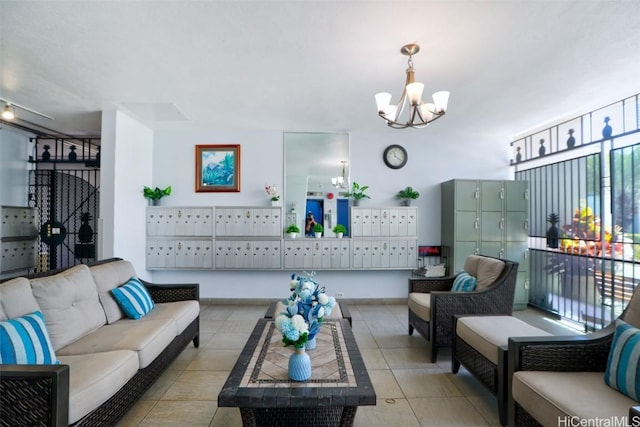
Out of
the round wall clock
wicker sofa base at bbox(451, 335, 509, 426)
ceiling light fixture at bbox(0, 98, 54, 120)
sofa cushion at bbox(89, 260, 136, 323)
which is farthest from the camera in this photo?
the round wall clock

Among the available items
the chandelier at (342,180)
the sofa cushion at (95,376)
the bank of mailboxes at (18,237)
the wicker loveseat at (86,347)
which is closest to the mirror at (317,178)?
the chandelier at (342,180)

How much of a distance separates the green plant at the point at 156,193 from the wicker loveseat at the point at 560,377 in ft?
14.7

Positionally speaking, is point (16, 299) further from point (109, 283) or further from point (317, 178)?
point (317, 178)

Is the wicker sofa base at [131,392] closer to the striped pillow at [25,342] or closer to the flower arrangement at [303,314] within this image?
the striped pillow at [25,342]

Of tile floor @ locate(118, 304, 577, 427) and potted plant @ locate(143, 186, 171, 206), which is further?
potted plant @ locate(143, 186, 171, 206)

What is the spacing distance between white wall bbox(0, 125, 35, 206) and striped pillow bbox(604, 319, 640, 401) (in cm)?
690

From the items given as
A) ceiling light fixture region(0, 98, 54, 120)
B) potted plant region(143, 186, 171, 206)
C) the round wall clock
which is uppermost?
ceiling light fixture region(0, 98, 54, 120)

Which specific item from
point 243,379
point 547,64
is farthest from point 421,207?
point 243,379

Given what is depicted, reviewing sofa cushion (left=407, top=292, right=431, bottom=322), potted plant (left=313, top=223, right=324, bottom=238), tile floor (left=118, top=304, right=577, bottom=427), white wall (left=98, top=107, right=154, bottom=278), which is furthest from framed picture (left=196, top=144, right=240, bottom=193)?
sofa cushion (left=407, top=292, right=431, bottom=322)

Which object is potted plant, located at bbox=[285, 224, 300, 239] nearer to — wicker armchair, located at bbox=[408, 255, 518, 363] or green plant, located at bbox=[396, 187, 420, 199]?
green plant, located at bbox=[396, 187, 420, 199]

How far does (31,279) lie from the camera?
206 centimetres

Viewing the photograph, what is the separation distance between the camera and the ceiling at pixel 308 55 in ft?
6.72

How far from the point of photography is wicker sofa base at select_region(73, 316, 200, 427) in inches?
63.6

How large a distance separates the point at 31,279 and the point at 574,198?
549cm
